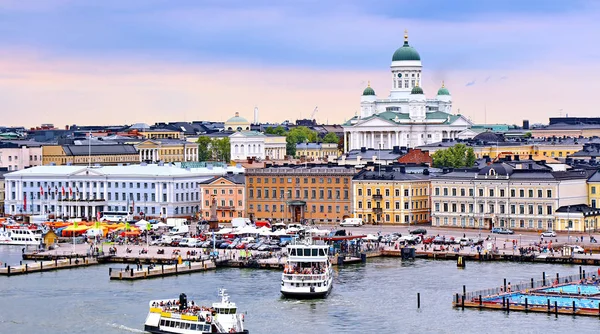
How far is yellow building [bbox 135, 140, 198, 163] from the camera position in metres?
146

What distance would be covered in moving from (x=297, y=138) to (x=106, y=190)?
70.3 metres

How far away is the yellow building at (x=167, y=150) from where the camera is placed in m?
146

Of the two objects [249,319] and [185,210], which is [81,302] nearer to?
[249,319]

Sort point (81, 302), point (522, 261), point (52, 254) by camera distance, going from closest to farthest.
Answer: point (81, 302) < point (522, 261) < point (52, 254)

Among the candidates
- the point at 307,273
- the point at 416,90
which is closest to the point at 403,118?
the point at 416,90

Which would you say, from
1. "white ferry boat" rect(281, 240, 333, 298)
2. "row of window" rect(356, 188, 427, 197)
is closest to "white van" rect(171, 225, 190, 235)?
"row of window" rect(356, 188, 427, 197)

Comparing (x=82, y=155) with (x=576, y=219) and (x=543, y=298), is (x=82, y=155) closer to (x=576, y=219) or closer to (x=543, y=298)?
(x=576, y=219)

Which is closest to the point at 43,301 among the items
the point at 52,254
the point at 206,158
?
the point at 52,254

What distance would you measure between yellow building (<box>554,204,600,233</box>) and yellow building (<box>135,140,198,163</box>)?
63.9 m

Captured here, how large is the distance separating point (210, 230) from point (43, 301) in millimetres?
29664

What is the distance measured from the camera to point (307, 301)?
198ft

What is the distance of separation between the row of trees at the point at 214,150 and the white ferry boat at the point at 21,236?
2430 inches

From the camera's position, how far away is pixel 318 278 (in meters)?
61.2

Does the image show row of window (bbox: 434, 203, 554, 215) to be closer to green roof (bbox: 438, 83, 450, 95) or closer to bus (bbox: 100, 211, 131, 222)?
bus (bbox: 100, 211, 131, 222)
